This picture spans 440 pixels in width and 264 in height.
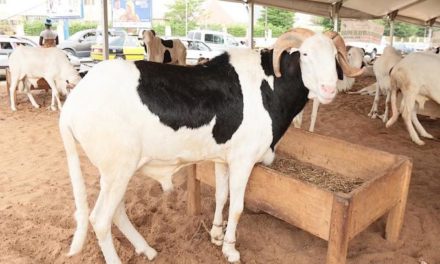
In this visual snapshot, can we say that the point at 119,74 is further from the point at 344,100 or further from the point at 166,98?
the point at 344,100

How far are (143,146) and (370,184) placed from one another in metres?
1.51

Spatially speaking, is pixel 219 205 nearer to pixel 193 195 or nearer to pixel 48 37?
pixel 193 195

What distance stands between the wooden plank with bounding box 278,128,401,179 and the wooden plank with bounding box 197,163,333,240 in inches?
37.3

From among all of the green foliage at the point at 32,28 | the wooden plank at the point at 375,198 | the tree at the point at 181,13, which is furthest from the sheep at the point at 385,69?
the tree at the point at 181,13

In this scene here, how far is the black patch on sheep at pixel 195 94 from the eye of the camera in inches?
89.9

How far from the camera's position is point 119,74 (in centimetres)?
225

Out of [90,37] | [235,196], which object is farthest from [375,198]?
[90,37]

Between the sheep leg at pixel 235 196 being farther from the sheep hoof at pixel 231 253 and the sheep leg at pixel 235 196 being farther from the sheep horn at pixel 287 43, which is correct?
the sheep horn at pixel 287 43

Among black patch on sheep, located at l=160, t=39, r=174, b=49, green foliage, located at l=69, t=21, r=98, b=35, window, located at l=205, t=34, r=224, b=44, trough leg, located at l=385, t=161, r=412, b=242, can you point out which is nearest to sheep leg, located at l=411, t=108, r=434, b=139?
trough leg, located at l=385, t=161, r=412, b=242

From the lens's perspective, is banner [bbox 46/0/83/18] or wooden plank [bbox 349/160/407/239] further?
banner [bbox 46/0/83/18]

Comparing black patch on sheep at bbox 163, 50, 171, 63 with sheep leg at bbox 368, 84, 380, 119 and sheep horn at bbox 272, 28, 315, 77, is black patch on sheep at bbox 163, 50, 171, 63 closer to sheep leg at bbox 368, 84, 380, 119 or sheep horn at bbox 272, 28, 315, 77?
sheep leg at bbox 368, 84, 380, 119

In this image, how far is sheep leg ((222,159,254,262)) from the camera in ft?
8.69

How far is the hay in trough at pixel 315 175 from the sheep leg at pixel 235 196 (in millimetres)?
668

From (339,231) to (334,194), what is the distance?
23cm
